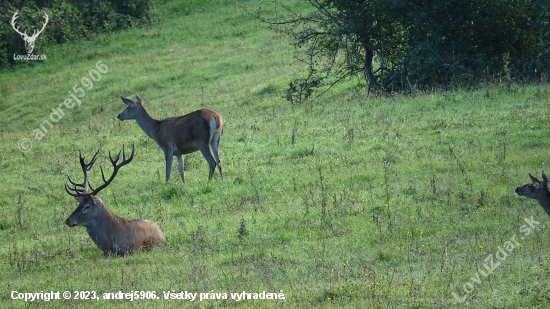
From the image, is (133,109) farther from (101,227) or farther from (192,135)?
(101,227)

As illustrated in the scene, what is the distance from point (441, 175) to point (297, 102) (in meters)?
8.92

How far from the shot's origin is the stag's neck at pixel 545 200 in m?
9.17

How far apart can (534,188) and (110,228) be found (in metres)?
6.20

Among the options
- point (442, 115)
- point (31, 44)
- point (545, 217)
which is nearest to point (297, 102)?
point (442, 115)

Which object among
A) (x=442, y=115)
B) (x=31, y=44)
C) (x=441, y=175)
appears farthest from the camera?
(x=31, y=44)

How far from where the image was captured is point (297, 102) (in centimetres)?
2003

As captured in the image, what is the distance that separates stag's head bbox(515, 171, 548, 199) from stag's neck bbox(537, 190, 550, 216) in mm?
31

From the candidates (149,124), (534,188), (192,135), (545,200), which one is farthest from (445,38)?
(545,200)

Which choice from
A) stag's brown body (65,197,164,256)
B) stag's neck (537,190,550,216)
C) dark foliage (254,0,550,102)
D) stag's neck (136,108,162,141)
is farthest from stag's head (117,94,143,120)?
stag's neck (537,190,550,216)

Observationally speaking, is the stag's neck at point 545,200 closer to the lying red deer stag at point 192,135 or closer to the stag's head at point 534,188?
the stag's head at point 534,188

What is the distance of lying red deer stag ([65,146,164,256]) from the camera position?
32.9ft

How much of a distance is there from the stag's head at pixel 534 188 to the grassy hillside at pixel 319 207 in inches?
12.4

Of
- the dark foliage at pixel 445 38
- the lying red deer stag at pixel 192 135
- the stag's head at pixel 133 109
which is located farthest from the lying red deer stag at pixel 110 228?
the dark foliage at pixel 445 38

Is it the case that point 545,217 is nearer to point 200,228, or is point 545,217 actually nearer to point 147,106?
point 200,228
